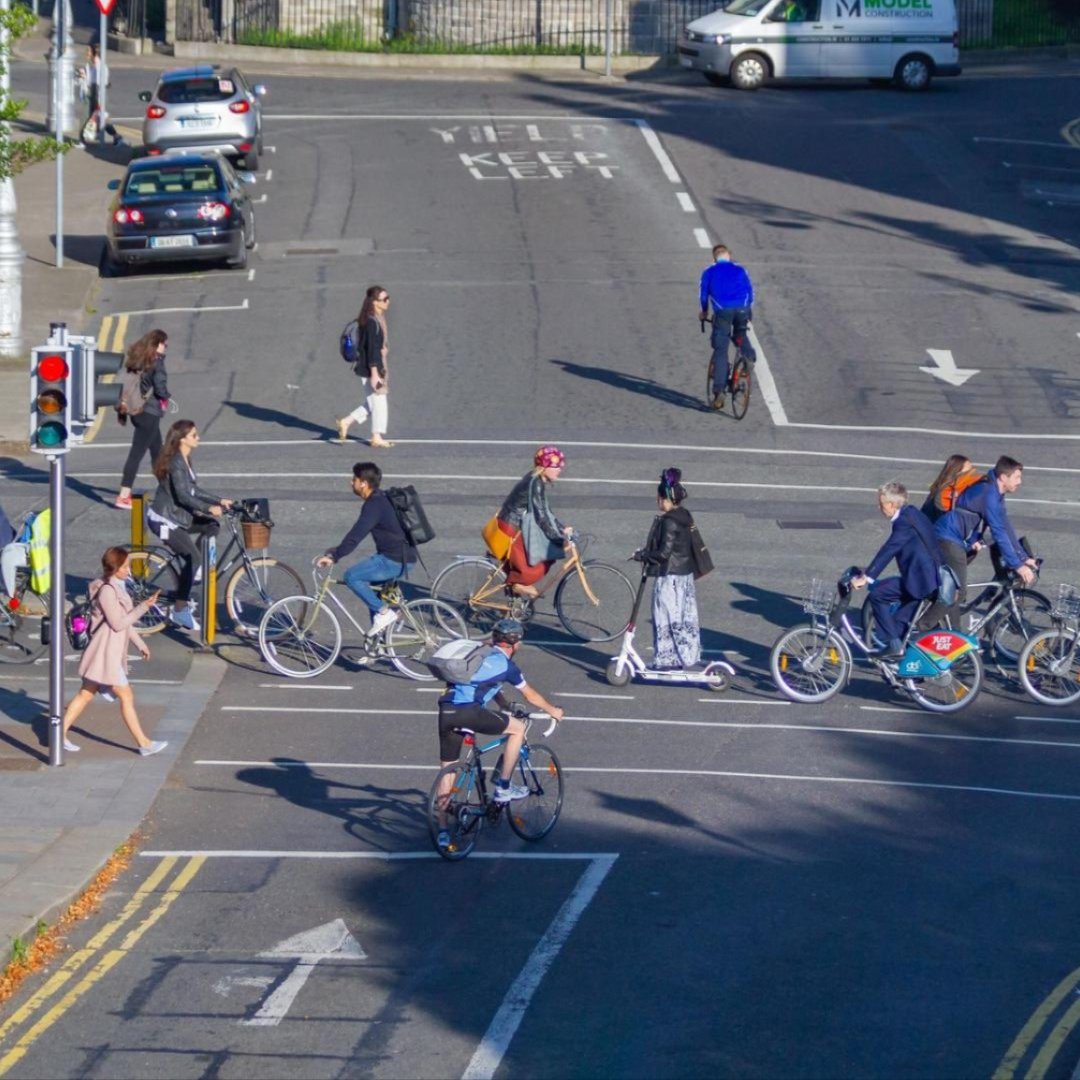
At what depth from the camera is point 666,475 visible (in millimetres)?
14797

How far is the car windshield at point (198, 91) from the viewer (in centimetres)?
3453

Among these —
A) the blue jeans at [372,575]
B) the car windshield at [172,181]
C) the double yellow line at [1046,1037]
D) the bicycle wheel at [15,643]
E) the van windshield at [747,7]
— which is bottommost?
the bicycle wheel at [15,643]

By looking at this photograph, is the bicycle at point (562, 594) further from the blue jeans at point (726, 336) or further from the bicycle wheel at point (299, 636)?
the blue jeans at point (726, 336)

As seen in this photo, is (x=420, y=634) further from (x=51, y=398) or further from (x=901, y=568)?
(x=901, y=568)

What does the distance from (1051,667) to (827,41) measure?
30151 millimetres

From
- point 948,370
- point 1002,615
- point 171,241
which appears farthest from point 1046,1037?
point 171,241

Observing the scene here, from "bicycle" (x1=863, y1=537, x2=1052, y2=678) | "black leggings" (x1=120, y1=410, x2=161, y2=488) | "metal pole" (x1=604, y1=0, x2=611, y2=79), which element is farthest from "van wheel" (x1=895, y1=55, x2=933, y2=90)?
"bicycle" (x1=863, y1=537, x2=1052, y2=678)

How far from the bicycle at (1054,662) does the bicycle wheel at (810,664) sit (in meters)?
1.40

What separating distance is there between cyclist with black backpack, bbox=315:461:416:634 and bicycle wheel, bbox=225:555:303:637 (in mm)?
606

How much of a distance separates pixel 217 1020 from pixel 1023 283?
2265 cm

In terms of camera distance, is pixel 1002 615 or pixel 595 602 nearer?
pixel 1002 615

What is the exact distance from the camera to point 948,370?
2488 centimetres

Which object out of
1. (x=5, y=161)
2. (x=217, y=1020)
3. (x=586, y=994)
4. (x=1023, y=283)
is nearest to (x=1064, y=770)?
(x=586, y=994)

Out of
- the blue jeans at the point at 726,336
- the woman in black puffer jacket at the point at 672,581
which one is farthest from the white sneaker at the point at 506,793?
the blue jeans at the point at 726,336
